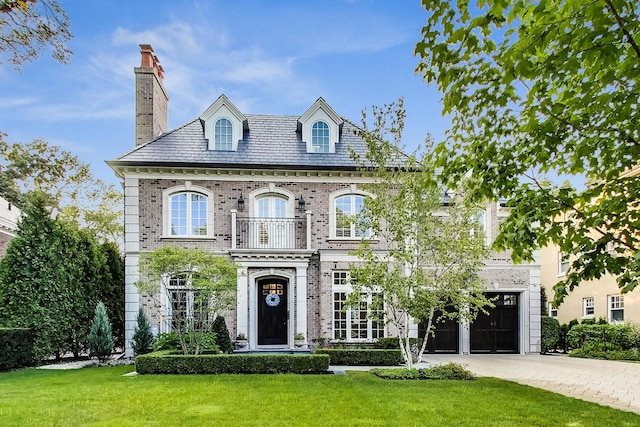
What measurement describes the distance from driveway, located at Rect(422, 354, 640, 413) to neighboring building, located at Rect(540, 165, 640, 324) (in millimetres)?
2860

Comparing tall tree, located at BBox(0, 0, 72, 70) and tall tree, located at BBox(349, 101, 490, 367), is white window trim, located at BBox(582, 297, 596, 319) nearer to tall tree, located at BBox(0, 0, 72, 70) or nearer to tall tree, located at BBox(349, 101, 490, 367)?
tall tree, located at BBox(349, 101, 490, 367)

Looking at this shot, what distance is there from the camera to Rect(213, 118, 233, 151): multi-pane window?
16.3 meters

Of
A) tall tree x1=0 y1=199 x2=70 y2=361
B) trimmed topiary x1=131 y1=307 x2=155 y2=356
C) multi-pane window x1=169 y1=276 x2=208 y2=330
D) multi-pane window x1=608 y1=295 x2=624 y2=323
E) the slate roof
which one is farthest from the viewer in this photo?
multi-pane window x1=608 y1=295 x2=624 y2=323

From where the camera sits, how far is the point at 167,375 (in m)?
11.1

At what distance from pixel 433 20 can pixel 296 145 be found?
42.0ft

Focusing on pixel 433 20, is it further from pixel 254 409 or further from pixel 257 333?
pixel 257 333

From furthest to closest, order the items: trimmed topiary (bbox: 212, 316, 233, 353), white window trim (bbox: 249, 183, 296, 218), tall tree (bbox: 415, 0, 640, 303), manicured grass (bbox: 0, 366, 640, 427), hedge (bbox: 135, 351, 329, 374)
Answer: white window trim (bbox: 249, 183, 296, 218) → trimmed topiary (bbox: 212, 316, 233, 353) → hedge (bbox: 135, 351, 329, 374) → manicured grass (bbox: 0, 366, 640, 427) → tall tree (bbox: 415, 0, 640, 303)

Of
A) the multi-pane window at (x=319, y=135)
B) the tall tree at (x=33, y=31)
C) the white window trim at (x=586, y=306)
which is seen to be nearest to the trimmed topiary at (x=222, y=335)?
the multi-pane window at (x=319, y=135)

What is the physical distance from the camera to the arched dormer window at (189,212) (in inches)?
613

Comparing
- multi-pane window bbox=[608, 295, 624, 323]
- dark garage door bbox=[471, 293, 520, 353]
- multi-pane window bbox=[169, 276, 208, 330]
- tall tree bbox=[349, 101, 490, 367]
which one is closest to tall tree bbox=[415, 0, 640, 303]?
tall tree bbox=[349, 101, 490, 367]

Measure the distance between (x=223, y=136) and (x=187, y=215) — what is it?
3.14 m

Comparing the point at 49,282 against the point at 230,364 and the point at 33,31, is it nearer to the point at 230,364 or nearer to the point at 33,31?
the point at 230,364

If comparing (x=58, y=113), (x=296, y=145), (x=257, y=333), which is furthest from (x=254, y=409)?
(x=58, y=113)

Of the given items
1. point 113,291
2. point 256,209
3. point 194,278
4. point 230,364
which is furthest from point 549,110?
point 113,291
